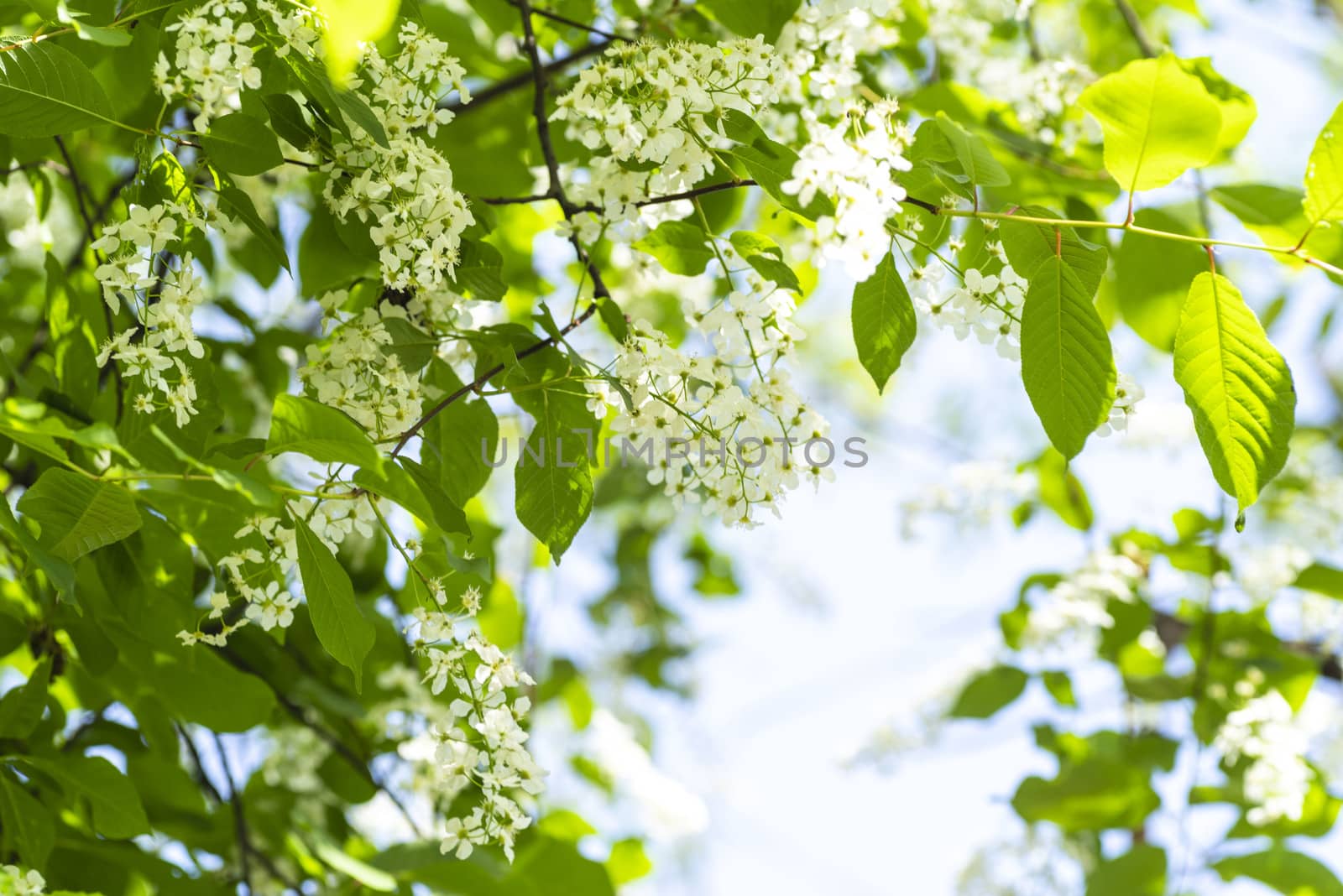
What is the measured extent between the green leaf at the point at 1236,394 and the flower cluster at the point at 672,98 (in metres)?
0.49

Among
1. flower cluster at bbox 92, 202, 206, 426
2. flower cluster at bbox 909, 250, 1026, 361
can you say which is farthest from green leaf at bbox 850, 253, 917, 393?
flower cluster at bbox 92, 202, 206, 426

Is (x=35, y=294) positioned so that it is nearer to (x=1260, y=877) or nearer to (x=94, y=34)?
(x=94, y=34)

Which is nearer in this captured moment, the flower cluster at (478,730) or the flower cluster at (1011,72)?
the flower cluster at (478,730)

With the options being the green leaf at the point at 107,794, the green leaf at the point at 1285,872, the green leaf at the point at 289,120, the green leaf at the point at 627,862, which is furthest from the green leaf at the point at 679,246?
the green leaf at the point at 1285,872

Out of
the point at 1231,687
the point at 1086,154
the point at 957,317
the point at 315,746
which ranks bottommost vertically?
the point at 315,746

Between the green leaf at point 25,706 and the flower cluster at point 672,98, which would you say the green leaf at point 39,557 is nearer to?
the green leaf at point 25,706

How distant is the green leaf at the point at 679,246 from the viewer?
122cm

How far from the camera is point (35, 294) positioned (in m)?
2.10

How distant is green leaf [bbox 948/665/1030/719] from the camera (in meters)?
Answer: 2.40

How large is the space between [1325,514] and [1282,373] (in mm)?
1925

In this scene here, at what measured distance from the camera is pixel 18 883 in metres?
0.99

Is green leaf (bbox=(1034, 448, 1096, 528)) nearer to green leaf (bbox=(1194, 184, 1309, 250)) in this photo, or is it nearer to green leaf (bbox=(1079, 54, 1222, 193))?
green leaf (bbox=(1194, 184, 1309, 250))

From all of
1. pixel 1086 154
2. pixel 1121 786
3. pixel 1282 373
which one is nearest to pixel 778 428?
pixel 1282 373

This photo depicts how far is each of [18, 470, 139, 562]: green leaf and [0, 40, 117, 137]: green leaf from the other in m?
0.33
